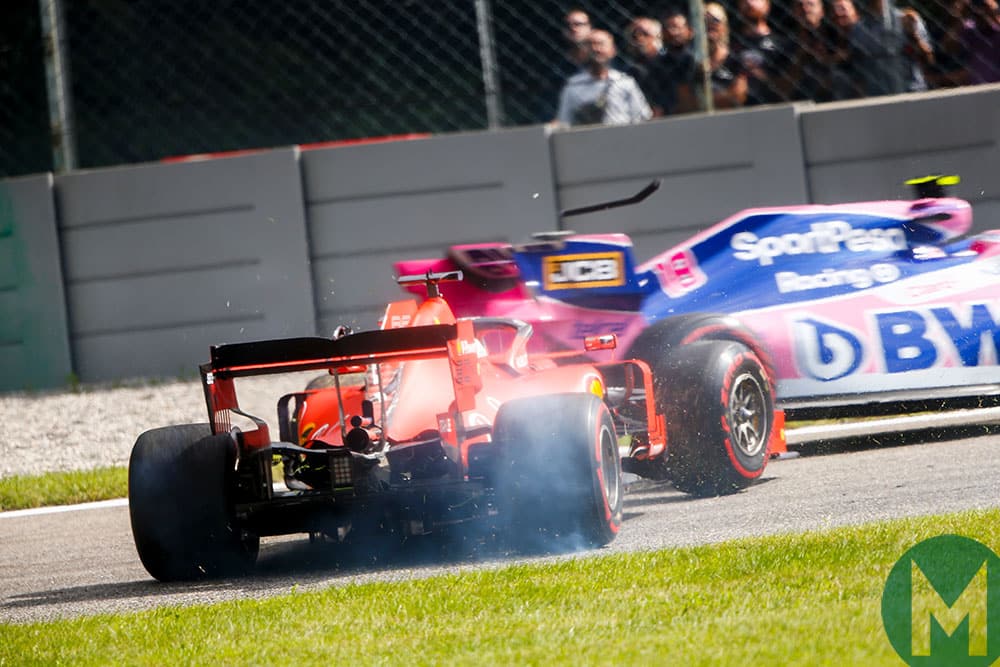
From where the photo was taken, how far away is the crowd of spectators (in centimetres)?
1052

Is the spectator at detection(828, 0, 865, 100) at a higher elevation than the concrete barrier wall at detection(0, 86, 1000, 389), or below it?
higher

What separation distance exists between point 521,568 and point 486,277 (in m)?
2.23

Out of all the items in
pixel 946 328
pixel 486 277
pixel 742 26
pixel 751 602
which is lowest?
pixel 751 602

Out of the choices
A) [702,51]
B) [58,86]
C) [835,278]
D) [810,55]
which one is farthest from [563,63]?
[835,278]

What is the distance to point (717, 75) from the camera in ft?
35.9

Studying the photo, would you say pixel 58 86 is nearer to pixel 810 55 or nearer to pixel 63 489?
pixel 63 489

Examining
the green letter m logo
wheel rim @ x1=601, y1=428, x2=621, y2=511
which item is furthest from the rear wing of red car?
the green letter m logo

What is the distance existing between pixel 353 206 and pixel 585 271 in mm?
3987

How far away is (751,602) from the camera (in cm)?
429

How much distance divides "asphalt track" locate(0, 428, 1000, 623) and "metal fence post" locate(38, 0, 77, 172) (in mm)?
4441

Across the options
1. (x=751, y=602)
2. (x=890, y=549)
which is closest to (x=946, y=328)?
(x=890, y=549)

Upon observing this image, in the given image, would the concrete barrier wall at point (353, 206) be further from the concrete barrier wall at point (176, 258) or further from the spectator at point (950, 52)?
the spectator at point (950, 52)

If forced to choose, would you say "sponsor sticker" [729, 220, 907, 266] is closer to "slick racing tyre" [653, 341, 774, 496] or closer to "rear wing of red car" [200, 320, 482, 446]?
"slick racing tyre" [653, 341, 774, 496]

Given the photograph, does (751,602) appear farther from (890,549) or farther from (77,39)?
(77,39)
